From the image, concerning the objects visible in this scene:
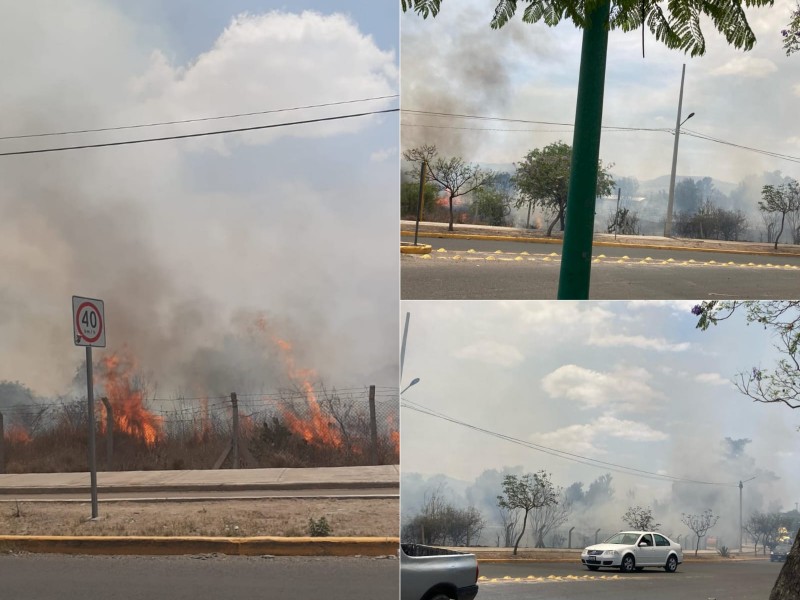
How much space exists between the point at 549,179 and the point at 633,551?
264 cm

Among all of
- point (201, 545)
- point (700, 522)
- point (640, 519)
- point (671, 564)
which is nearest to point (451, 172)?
point (640, 519)

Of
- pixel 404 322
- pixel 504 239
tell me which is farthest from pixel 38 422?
pixel 504 239

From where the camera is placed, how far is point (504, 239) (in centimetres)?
629

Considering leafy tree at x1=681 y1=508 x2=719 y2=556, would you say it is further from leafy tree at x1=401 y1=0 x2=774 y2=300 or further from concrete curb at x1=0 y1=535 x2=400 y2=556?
concrete curb at x1=0 y1=535 x2=400 y2=556

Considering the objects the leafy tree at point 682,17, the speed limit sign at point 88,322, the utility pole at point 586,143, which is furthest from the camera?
the speed limit sign at point 88,322

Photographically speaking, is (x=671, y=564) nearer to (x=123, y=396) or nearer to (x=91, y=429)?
(x=123, y=396)

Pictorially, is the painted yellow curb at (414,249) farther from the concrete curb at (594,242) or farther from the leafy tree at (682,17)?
the leafy tree at (682,17)

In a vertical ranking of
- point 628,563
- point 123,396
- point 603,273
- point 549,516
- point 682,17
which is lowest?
point 628,563

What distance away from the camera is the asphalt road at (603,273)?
583 cm

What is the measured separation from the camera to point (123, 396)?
6.36 m

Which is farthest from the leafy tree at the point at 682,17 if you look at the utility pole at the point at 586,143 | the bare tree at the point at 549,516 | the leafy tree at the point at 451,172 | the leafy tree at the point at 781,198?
the bare tree at the point at 549,516

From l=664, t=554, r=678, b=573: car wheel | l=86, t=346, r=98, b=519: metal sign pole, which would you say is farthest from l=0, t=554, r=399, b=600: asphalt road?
l=664, t=554, r=678, b=573: car wheel

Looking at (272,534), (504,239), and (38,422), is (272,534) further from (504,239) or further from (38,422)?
(504,239)

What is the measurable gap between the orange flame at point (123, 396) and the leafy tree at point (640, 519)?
353cm
